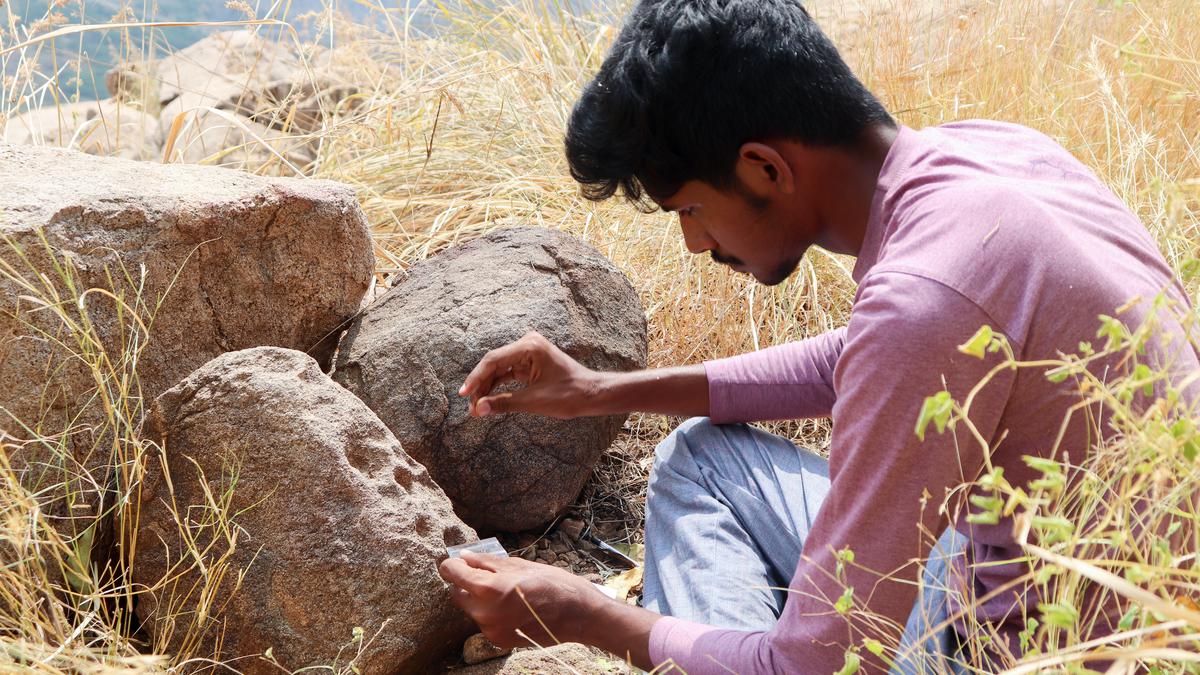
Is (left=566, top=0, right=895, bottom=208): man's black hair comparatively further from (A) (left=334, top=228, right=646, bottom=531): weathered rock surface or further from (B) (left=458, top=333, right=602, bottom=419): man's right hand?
(A) (left=334, top=228, right=646, bottom=531): weathered rock surface

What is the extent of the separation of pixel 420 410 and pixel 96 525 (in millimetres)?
728

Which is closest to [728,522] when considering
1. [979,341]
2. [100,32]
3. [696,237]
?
[696,237]

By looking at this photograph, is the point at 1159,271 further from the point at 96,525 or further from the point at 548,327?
the point at 96,525

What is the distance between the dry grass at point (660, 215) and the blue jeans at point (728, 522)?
48 centimetres

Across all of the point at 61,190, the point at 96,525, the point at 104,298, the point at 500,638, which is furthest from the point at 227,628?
the point at 61,190

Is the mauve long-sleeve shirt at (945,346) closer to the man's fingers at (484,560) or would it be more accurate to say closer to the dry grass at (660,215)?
the man's fingers at (484,560)

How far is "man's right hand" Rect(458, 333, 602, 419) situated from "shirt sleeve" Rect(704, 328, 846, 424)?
280 mm

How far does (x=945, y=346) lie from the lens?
141 cm

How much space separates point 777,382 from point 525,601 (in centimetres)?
84

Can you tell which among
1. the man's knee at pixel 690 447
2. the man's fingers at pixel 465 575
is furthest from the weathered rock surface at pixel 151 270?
the man's knee at pixel 690 447

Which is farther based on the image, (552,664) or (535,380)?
(535,380)

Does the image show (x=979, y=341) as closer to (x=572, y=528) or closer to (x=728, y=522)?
(x=728, y=522)

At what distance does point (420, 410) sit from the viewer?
2512 millimetres

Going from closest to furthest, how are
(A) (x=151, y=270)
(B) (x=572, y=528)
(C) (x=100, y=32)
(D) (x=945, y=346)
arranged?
(D) (x=945, y=346)
(A) (x=151, y=270)
(B) (x=572, y=528)
(C) (x=100, y=32)
